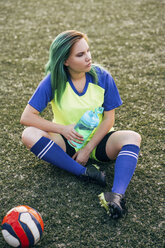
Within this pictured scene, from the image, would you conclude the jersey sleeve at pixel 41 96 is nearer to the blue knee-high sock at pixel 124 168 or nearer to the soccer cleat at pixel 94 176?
the soccer cleat at pixel 94 176

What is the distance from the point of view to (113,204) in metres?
2.59

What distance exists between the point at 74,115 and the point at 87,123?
0.23 metres

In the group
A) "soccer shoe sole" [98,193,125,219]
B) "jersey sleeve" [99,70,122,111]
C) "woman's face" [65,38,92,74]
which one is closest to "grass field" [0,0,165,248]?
"soccer shoe sole" [98,193,125,219]

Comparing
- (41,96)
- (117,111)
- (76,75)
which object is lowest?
(117,111)

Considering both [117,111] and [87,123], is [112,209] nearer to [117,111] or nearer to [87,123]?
[87,123]

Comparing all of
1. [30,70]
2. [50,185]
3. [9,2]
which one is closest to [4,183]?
[50,185]

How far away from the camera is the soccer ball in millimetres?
2328

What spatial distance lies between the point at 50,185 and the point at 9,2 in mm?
6257

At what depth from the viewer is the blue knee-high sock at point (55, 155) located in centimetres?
299

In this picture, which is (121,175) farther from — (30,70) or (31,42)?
(31,42)

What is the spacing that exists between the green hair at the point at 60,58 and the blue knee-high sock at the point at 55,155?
15.7 inches

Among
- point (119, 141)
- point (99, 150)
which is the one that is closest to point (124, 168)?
point (119, 141)

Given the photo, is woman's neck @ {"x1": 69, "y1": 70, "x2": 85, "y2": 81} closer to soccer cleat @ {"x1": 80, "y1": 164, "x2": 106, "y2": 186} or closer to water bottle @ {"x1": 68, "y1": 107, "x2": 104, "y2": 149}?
water bottle @ {"x1": 68, "y1": 107, "x2": 104, "y2": 149}

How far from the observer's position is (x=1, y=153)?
3.44 metres
